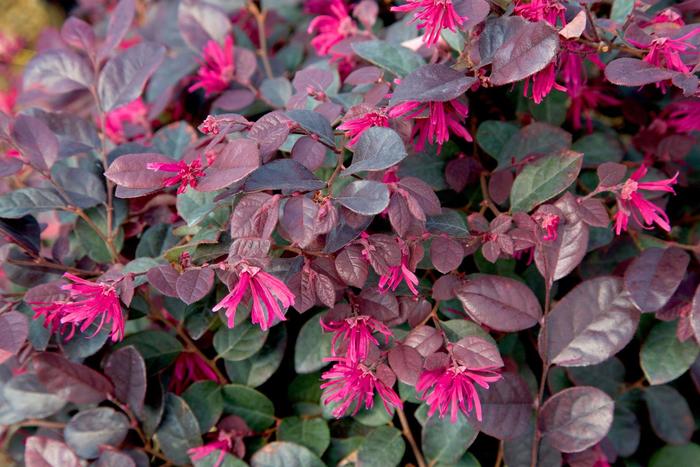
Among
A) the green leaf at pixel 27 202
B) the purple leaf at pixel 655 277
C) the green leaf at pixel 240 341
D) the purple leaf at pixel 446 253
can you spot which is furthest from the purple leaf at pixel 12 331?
the purple leaf at pixel 655 277

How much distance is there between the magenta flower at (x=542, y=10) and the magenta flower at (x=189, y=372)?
56 cm

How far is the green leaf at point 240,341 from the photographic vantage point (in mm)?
760

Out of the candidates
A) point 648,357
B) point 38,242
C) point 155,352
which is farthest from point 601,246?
point 38,242

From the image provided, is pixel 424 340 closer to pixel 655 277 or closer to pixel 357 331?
pixel 357 331

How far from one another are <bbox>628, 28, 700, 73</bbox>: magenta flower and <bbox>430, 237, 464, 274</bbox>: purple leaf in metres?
0.26

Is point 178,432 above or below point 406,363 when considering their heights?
below

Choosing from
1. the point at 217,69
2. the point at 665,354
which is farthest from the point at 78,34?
the point at 665,354

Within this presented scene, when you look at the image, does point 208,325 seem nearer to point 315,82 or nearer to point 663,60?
point 315,82

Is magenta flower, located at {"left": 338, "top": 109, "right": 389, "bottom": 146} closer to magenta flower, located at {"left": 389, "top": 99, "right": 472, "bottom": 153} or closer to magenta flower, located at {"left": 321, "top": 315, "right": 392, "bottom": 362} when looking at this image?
magenta flower, located at {"left": 389, "top": 99, "right": 472, "bottom": 153}

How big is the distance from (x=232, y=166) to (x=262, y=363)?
1.13 feet

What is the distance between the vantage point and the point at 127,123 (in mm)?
1101

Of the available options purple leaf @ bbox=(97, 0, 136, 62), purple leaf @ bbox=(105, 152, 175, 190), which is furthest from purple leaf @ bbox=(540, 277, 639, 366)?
purple leaf @ bbox=(97, 0, 136, 62)

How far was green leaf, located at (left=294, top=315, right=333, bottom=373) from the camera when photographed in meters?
0.75

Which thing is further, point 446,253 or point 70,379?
point 70,379
